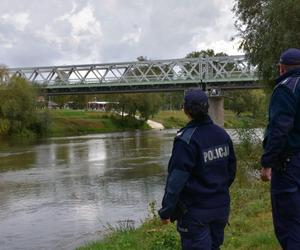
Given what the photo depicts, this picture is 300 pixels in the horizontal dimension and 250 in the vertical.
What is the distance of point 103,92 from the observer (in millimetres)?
97125

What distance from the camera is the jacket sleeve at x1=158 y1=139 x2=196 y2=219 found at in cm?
580

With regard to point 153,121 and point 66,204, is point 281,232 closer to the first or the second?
point 66,204

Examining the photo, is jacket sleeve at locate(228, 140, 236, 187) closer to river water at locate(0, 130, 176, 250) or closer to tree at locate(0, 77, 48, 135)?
river water at locate(0, 130, 176, 250)

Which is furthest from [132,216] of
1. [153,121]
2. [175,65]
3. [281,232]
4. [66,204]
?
[153,121]

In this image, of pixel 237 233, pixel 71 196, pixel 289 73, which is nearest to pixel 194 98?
pixel 289 73

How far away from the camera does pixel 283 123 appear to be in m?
6.05

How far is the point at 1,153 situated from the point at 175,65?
192ft

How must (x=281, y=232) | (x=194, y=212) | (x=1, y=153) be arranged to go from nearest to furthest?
(x=194, y=212), (x=281, y=232), (x=1, y=153)

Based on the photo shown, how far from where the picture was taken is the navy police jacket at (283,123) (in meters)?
6.06

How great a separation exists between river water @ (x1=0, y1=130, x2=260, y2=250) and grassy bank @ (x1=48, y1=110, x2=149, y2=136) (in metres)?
47.2

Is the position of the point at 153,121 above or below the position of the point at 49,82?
below

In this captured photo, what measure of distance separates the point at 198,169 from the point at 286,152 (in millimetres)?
1016

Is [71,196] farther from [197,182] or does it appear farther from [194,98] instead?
[194,98]

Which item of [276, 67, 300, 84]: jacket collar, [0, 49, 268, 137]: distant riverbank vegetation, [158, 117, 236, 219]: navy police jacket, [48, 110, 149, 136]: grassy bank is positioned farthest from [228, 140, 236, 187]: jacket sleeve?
[48, 110, 149, 136]: grassy bank
